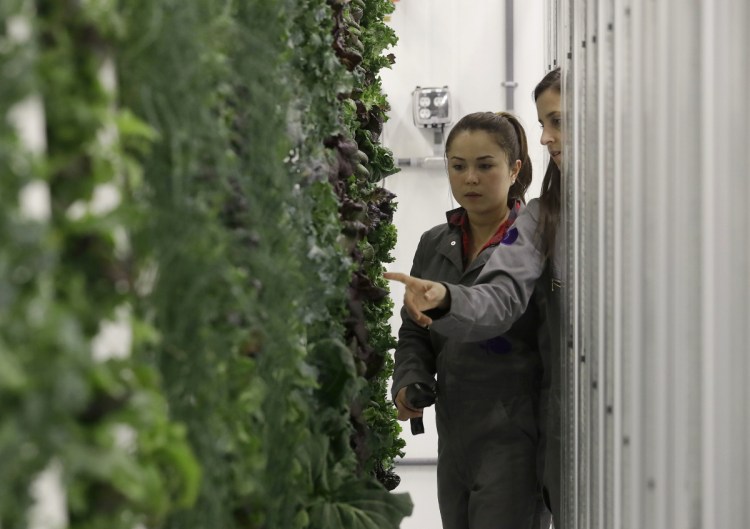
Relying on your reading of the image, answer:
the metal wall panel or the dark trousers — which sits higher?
the metal wall panel

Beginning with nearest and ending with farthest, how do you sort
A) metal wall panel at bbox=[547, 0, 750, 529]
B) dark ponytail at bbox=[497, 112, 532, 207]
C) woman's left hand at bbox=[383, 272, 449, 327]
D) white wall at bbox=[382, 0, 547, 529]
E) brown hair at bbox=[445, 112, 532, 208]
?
metal wall panel at bbox=[547, 0, 750, 529] → woman's left hand at bbox=[383, 272, 449, 327] → brown hair at bbox=[445, 112, 532, 208] → dark ponytail at bbox=[497, 112, 532, 207] → white wall at bbox=[382, 0, 547, 529]

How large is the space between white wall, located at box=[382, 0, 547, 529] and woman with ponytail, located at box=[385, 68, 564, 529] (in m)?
2.71

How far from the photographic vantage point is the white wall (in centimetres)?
529

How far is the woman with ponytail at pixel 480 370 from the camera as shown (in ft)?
8.29

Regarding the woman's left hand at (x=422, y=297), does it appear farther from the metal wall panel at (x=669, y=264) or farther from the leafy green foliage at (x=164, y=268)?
the leafy green foliage at (x=164, y=268)

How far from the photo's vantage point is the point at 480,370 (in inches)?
102

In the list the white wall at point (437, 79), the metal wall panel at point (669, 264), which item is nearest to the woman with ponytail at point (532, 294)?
the metal wall panel at point (669, 264)

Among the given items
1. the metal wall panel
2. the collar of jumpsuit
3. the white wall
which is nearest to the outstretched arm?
the collar of jumpsuit

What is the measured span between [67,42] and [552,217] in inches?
81.7

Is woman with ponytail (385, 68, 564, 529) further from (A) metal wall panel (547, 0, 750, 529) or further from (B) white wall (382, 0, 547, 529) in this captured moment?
(B) white wall (382, 0, 547, 529)

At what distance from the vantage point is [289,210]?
4.06ft

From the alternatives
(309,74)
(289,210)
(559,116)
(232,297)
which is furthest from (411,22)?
(232,297)

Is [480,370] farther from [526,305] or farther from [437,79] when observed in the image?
[437,79]

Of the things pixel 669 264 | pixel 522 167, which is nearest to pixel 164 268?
pixel 669 264
